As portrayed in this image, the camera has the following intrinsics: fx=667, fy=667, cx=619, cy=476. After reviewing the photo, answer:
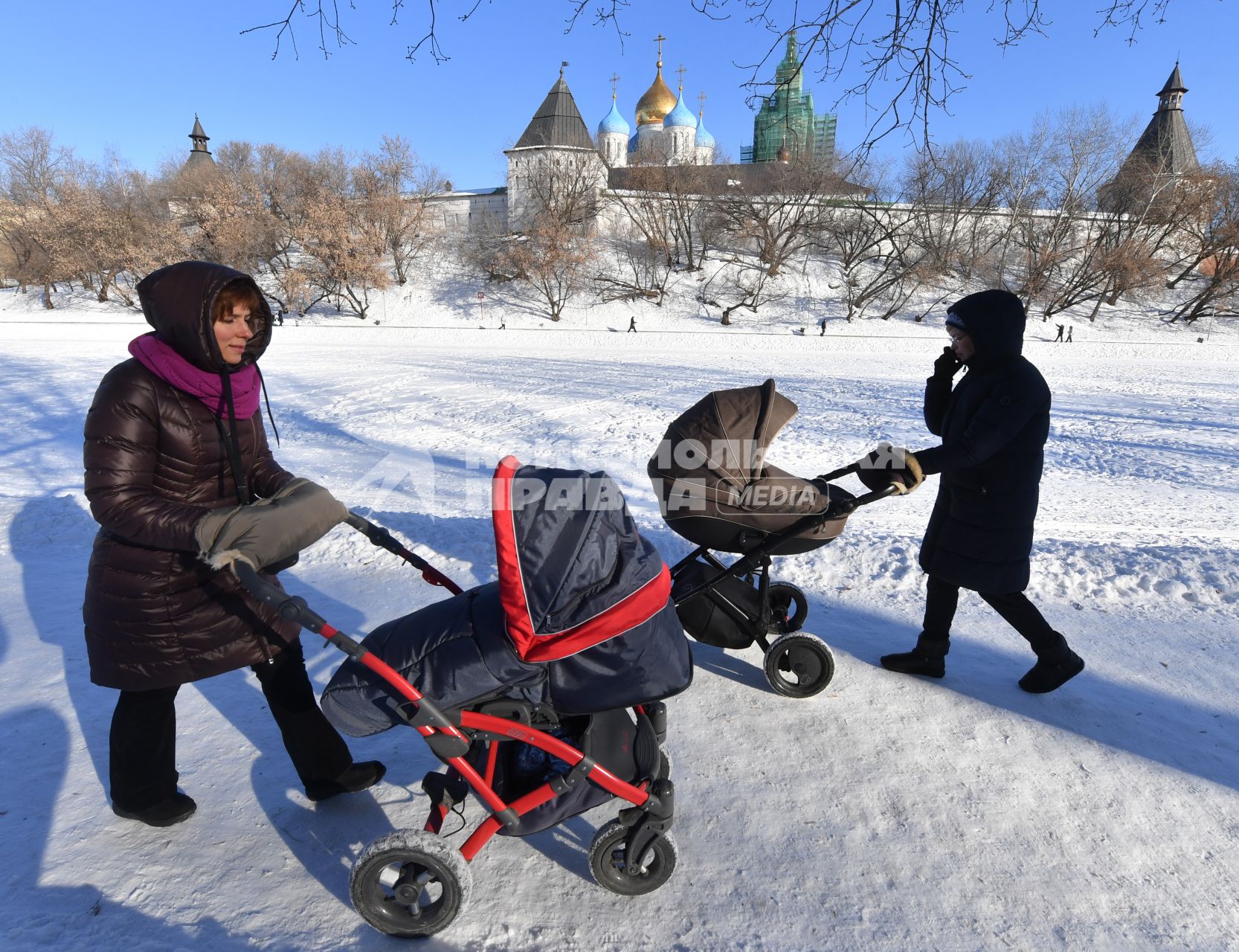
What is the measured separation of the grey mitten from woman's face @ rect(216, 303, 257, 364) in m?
0.47

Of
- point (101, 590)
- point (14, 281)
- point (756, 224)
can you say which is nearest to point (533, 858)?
point (101, 590)

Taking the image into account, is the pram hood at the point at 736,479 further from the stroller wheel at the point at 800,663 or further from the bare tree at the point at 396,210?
the bare tree at the point at 396,210

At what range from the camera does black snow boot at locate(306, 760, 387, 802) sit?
2434 mm

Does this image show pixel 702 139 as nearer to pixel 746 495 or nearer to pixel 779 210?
pixel 779 210

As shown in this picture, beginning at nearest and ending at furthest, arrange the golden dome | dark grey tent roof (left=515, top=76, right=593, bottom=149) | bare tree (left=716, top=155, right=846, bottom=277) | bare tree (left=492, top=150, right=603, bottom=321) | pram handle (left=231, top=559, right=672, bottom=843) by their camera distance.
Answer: pram handle (left=231, top=559, right=672, bottom=843) < bare tree (left=492, top=150, right=603, bottom=321) < bare tree (left=716, top=155, right=846, bottom=277) < dark grey tent roof (left=515, top=76, right=593, bottom=149) < the golden dome

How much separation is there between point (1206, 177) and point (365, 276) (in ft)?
142

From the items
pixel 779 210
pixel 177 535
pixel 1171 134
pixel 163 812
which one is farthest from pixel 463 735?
pixel 1171 134

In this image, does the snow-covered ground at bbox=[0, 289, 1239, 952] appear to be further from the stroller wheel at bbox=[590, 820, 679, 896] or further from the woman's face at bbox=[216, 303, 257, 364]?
the woman's face at bbox=[216, 303, 257, 364]

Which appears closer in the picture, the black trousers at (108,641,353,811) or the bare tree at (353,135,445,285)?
the black trousers at (108,641,353,811)

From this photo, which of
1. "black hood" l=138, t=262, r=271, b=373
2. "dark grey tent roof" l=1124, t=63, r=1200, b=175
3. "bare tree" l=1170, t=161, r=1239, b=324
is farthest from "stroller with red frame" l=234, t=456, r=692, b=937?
"dark grey tent roof" l=1124, t=63, r=1200, b=175

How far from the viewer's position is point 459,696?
6.22ft

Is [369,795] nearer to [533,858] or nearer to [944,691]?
[533,858]

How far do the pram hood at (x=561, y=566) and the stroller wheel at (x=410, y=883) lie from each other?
2.05 ft

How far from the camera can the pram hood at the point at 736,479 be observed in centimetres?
276
